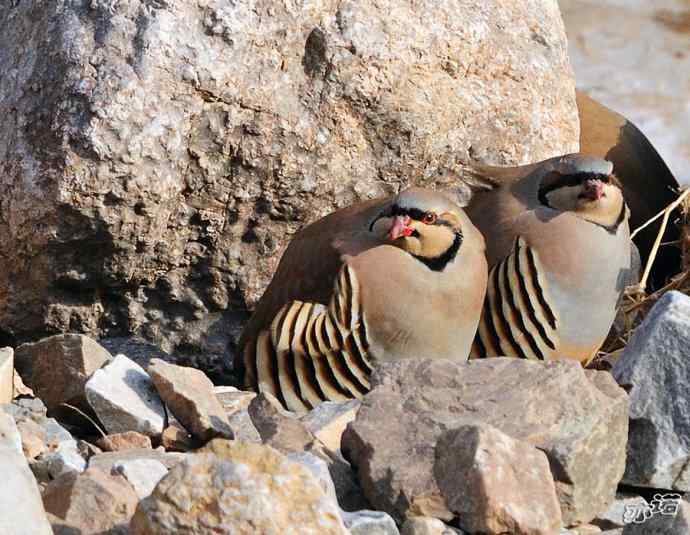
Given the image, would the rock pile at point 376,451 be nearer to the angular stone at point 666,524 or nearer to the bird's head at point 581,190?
the angular stone at point 666,524

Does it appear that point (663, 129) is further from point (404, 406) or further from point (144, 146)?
point (404, 406)

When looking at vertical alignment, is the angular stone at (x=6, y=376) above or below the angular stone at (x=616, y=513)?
below

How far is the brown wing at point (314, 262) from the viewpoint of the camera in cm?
467

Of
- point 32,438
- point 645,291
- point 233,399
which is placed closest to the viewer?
point 32,438

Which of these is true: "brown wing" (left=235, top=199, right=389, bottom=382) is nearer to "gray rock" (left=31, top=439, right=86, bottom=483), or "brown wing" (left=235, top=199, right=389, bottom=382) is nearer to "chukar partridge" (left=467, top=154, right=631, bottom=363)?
"chukar partridge" (left=467, top=154, right=631, bottom=363)

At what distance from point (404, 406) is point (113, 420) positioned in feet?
2.40

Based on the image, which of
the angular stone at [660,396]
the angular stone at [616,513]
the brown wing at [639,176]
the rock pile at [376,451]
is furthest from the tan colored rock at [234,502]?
the brown wing at [639,176]

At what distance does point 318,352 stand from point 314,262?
1.02ft

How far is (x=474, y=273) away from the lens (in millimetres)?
4738

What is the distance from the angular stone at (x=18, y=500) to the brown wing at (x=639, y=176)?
4525 mm

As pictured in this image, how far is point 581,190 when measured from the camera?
5.11 metres

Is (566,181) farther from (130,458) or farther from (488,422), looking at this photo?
(130,458)

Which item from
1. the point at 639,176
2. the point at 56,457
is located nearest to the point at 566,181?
the point at 639,176

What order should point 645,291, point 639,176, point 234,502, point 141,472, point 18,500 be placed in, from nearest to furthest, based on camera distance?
point 234,502, point 18,500, point 141,472, point 645,291, point 639,176
